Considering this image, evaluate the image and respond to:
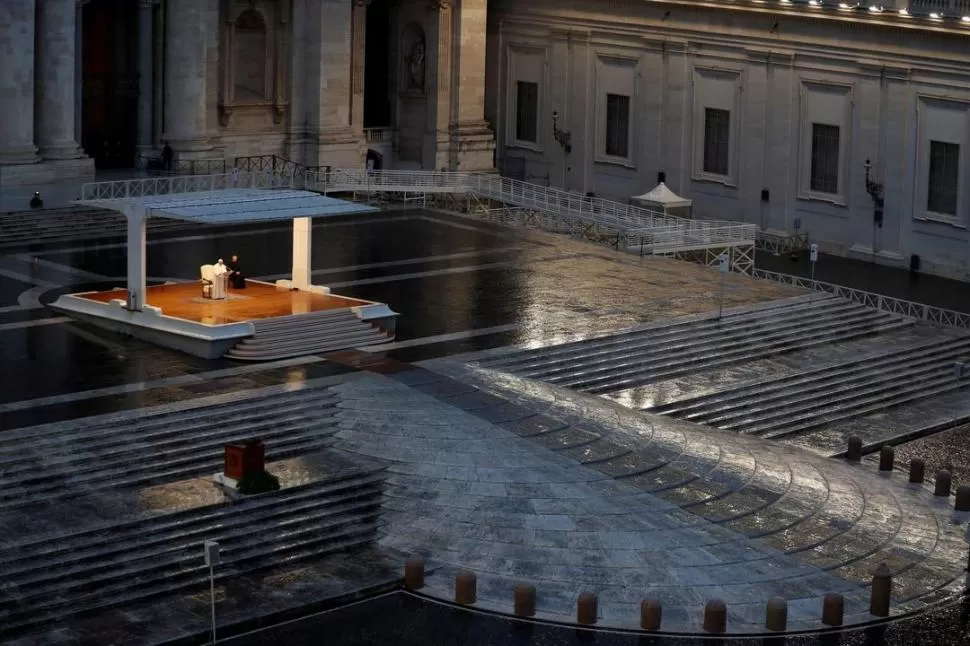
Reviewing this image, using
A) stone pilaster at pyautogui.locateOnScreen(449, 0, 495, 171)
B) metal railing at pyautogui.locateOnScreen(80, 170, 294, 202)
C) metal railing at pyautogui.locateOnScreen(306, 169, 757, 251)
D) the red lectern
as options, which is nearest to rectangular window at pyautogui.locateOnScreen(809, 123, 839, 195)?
metal railing at pyautogui.locateOnScreen(306, 169, 757, 251)

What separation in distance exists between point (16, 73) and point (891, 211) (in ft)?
97.4

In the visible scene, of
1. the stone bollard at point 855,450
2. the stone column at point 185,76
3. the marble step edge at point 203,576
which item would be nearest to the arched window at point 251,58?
the stone column at point 185,76

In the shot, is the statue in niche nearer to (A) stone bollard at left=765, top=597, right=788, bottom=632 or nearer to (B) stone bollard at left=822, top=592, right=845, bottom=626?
(B) stone bollard at left=822, top=592, right=845, bottom=626

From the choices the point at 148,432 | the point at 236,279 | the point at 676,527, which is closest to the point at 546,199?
the point at 236,279

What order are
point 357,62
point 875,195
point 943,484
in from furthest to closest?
point 357,62 < point 875,195 < point 943,484

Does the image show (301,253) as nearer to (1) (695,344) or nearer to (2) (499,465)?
(1) (695,344)

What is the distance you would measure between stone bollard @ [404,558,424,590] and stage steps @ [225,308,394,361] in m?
11.9

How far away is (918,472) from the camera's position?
150 feet

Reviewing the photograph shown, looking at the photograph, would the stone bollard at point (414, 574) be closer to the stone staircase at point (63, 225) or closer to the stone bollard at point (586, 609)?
the stone bollard at point (586, 609)

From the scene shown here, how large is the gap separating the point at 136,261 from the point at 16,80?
18734 mm

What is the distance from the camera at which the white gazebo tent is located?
69750 millimetres

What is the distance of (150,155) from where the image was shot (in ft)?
238

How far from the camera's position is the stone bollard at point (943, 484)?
44688 millimetres

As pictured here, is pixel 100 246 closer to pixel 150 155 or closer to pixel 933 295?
pixel 150 155
